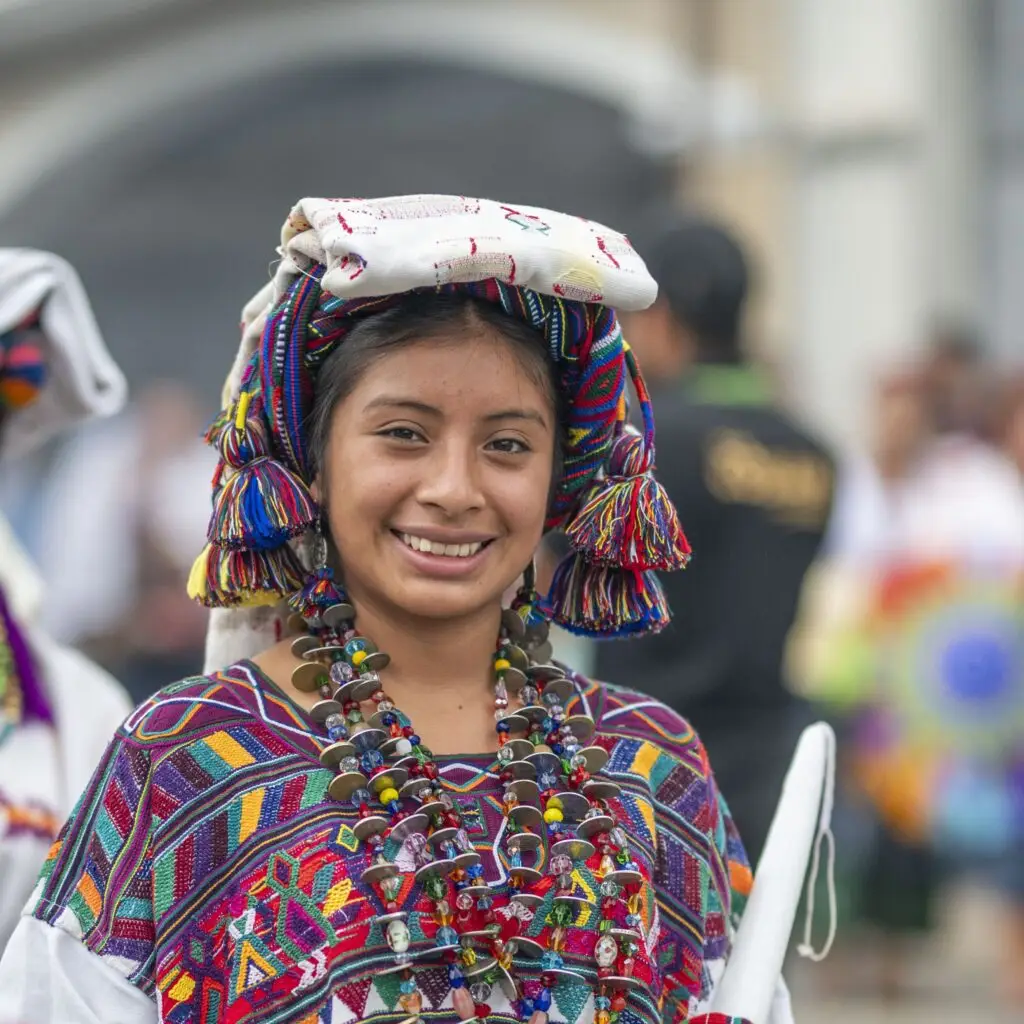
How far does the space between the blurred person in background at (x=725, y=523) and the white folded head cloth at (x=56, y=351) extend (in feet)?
4.09

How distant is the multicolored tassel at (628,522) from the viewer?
107 inches

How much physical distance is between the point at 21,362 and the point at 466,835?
165 cm

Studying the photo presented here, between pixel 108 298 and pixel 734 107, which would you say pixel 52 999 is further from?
pixel 108 298

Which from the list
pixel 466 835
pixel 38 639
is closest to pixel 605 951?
pixel 466 835

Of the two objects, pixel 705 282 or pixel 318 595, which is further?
pixel 705 282

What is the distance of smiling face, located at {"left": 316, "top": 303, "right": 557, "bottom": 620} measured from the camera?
2.55m

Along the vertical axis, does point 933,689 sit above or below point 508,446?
above

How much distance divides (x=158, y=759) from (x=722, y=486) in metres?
2.47

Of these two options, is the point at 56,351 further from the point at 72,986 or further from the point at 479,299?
the point at 72,986

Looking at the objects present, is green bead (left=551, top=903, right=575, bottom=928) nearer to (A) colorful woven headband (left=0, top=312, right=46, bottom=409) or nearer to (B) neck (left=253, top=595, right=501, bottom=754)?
(B) neck (left=253, top=595, right=501, bottom=754)

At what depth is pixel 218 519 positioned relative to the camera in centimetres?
262

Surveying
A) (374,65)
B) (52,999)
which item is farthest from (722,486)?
(374,65)

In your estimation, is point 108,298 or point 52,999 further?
point 108,298

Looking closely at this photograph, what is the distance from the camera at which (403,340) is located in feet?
8.39
